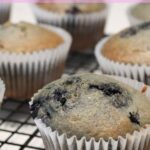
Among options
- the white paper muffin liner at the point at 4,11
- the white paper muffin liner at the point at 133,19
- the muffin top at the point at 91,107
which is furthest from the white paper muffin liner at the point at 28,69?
the white paper muffin liner at the point at 4,11

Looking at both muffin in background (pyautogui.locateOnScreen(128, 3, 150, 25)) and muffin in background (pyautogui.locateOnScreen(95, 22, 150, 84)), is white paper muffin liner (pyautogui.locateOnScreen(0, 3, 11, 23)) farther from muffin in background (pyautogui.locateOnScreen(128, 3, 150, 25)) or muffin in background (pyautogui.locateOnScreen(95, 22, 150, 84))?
muffin in background (pyautogui.locateOnScreen(95, 22, 150, 84))

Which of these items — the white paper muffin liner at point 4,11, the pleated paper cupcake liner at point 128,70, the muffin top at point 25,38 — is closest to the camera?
the pleated paper cupcake liner at point 128,70

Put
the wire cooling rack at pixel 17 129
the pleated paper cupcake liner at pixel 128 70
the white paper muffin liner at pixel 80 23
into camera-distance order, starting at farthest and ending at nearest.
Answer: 1. the white paper muffin liner at pixel 80 23
2. the pleated paper cupcake liner at pixel 128 70
3. the wire cooling rack at pixel 17 129

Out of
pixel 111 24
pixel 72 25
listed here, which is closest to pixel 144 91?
pixel 72 25

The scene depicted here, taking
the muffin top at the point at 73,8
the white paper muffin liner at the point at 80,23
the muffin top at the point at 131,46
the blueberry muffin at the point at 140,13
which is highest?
the muffin top at the point at 131,46

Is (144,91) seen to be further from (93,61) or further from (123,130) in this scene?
(93,61)

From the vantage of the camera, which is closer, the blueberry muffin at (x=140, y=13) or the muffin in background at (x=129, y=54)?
the muffin in background at (x=129, y=54)

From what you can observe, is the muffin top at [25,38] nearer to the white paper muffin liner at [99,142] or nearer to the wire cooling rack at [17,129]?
the wire cooling rack at [17,129]

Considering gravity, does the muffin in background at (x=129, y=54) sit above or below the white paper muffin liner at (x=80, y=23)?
above
